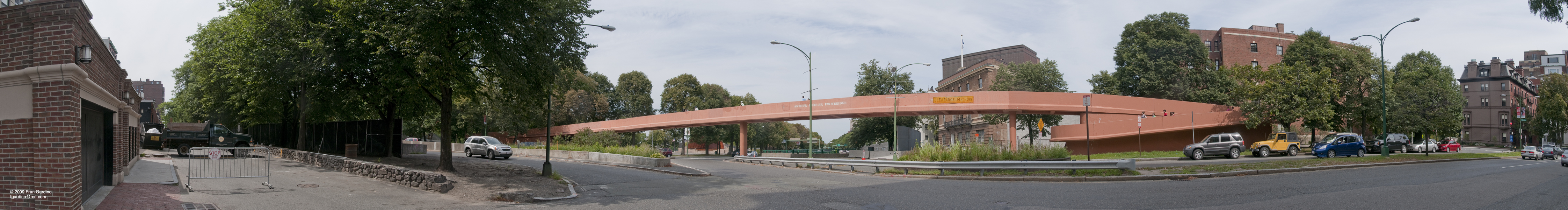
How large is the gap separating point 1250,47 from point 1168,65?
87.3 feet

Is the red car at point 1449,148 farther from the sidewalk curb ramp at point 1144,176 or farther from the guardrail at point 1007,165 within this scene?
the guardrail at point 1007,165

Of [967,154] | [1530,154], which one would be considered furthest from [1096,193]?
[1530,154]

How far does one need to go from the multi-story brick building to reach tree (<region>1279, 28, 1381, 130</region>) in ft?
165

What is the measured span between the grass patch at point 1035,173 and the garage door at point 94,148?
51.6ft

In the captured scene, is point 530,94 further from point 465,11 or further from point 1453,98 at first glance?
point 1453,98

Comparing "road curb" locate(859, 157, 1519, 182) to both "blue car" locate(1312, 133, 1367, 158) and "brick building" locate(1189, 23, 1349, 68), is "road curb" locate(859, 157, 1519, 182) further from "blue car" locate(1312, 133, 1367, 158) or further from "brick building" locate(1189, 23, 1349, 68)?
"brick building" locate(1189, 23, 1349, 68)

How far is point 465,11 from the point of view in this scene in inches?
594

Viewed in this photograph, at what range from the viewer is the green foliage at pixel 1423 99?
50250 millimetres

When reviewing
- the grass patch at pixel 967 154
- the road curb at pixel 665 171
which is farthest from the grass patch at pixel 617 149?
the grass patch at pixel 967 154

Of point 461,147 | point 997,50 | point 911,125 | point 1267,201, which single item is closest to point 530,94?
point 1267,201

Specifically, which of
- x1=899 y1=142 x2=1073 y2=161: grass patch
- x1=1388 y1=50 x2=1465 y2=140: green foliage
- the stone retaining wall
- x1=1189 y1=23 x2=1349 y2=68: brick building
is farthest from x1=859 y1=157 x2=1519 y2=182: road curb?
x1=1189 y1=23 x2=1349 y2=68: brick building

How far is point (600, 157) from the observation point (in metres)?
31.3

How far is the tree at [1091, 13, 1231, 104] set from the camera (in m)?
47.7

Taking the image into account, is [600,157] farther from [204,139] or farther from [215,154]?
[215,154]
